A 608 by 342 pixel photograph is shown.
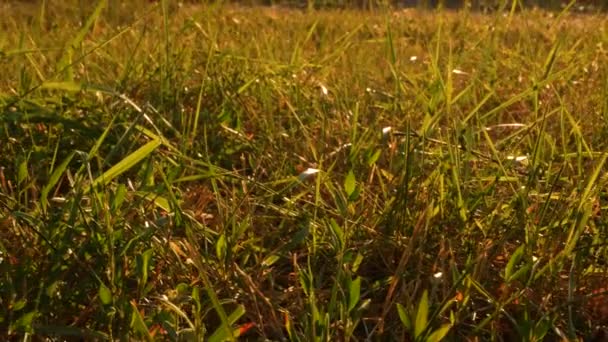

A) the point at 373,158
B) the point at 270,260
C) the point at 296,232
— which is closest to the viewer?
the point at 270,260

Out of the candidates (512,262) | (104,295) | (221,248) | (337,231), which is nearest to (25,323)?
(104,295)

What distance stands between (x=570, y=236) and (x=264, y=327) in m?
0.46

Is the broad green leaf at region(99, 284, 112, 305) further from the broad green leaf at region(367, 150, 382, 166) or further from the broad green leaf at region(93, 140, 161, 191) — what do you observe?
the broad green leaf at region(367, 150, 382, 166)

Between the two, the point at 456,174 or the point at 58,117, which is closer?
the point at 456,174

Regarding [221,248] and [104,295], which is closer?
[104,295]

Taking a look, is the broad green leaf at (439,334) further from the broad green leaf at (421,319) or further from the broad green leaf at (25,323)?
the broad green leaf at (25,323)

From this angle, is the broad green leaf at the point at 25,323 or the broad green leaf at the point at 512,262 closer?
the broad green leaf at the point at 25,323

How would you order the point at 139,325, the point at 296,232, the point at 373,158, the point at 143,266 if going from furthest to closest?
the point at 373,158, the point at 296,232, the point at 143,266, the point at 139,325

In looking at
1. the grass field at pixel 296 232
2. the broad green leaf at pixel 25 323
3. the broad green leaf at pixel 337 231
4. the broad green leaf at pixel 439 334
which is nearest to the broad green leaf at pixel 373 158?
the grass field at pixel 296 232

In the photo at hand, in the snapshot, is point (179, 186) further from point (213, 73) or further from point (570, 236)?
point (570, 236)

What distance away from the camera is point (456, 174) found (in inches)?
50.5

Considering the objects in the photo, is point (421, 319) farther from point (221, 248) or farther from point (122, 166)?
point (122, 166)

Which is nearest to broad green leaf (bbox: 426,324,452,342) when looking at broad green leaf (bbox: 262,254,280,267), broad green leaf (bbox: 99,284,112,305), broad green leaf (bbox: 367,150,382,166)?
broad green leaf (bbox: 262,254,280,267)

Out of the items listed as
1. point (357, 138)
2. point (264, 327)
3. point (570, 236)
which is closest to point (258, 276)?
point (264, 327)
